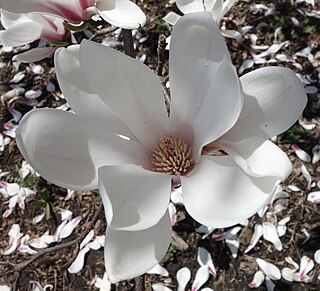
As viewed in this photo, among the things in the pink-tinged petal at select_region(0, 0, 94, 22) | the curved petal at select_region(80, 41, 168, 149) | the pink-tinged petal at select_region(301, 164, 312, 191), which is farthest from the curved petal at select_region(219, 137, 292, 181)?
the pink-tinged petal at select_region(301, 164, 312, 191)

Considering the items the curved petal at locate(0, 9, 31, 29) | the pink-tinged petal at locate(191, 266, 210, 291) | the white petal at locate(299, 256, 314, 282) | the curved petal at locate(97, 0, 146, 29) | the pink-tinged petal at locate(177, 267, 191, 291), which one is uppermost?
the curved petal at locate(97, 0, 146, 29)

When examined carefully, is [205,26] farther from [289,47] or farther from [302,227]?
[289,47]

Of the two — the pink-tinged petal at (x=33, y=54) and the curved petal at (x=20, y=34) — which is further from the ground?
the curved petal at (x=20, y=34)

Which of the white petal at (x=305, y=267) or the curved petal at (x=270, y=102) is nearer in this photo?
the curved petal at (x=270, y=102)

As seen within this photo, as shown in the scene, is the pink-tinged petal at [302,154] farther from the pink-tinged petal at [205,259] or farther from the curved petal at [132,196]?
the curved petal at [132,196]

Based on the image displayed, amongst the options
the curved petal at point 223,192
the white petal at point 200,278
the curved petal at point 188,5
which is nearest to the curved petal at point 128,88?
A: the curved petal at point 223,192

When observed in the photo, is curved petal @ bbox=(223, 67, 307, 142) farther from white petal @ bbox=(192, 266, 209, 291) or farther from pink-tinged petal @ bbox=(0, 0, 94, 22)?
white petal @ bbox=(192, 266, 209, 291)
